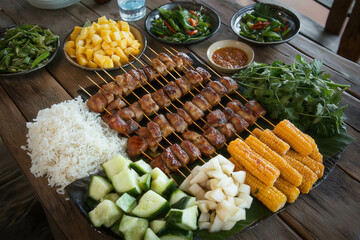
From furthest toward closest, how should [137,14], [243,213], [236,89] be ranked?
[137,14], [236,89], [243,213]

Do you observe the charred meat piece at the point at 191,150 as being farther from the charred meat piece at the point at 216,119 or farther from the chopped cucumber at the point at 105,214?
the chopped cucumber at the point at 105,214

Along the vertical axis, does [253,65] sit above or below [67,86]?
above

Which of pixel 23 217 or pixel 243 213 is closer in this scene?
pixel 243 213

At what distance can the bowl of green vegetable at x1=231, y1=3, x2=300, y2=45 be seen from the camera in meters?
4.29

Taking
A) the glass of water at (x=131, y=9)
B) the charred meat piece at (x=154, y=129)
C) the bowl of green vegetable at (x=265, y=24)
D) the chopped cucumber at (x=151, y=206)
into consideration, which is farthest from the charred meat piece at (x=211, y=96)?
the glass of water at (x=131, y=9)

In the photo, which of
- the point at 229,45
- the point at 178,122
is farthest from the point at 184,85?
the point at 229,45

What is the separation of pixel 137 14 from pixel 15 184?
3126 millimetres

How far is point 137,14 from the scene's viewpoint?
15.9 ft

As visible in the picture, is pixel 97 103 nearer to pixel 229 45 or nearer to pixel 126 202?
pixel 126 202

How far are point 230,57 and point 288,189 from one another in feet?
6.71

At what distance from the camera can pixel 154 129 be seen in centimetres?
324

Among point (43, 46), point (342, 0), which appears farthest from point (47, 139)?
point (342, 0)

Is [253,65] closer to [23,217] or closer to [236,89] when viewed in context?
[236,89]

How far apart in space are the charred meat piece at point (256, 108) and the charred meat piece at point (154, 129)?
3.56 feet
